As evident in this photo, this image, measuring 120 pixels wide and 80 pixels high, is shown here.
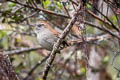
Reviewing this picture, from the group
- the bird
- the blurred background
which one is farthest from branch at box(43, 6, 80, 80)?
the bird

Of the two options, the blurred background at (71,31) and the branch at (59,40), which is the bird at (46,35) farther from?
the branch at (59,40)

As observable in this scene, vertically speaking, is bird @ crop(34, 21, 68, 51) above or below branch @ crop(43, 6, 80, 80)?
below

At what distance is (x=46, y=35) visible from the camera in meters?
4.30

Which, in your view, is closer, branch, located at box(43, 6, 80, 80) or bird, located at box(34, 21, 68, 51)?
branch, located at box(43, 6, 80, 80)

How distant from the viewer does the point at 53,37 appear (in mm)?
4203

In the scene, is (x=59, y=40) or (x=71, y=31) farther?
(x=71, y=31)

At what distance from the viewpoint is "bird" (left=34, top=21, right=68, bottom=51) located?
413 centimetres

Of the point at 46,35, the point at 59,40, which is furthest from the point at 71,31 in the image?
the point at 59,40

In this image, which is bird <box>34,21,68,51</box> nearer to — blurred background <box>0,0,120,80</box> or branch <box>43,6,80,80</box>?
blurred background <box>0,0,120,80</box>

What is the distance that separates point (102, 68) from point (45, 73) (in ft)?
12.0

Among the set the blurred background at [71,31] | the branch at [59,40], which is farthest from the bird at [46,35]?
the branch at [59,40]

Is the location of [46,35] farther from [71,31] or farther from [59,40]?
[59,40]

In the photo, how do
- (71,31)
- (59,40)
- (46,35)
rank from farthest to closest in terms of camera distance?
(71,31) < (46,35) < (59,40)

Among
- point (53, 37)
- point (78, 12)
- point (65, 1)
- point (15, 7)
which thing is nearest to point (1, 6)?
point (15, 7)
